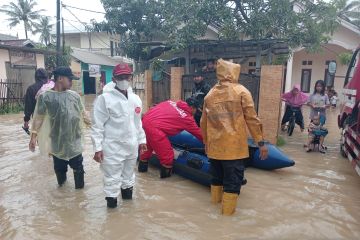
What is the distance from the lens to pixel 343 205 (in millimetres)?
4156

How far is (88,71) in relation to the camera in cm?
2461

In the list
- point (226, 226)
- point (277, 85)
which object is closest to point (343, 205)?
point (226, 226)

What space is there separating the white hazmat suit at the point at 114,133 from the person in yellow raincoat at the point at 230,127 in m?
0.92

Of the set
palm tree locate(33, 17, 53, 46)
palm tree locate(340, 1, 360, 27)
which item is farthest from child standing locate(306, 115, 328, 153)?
palm tree locate(33, 17, 53, 46)

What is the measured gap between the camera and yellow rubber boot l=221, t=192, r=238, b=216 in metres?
3.70

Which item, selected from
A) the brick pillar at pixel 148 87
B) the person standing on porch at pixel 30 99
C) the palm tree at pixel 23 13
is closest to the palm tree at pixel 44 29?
the palm tree at pixel 23 13

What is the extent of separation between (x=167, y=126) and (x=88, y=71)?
2121 centimetres

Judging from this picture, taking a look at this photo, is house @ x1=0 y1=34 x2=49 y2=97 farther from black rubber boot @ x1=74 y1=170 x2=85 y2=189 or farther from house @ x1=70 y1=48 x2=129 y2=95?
black rubber boot @ x1=74 y1=170 x2=85 y2=189

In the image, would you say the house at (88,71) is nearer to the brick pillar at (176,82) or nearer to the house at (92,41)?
the house at (92,41)

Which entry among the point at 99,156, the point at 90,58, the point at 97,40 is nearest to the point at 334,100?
the point at 99,156

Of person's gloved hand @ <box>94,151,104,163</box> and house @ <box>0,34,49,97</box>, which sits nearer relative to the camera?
person's gloved hand @ <box>94,151,104,163</box>

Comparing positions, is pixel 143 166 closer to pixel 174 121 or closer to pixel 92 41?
pixel 174 121

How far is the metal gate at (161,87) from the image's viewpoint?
1006 cm

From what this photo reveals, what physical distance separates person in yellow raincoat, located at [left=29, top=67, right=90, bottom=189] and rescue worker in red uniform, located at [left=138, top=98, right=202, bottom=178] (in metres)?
1.04
